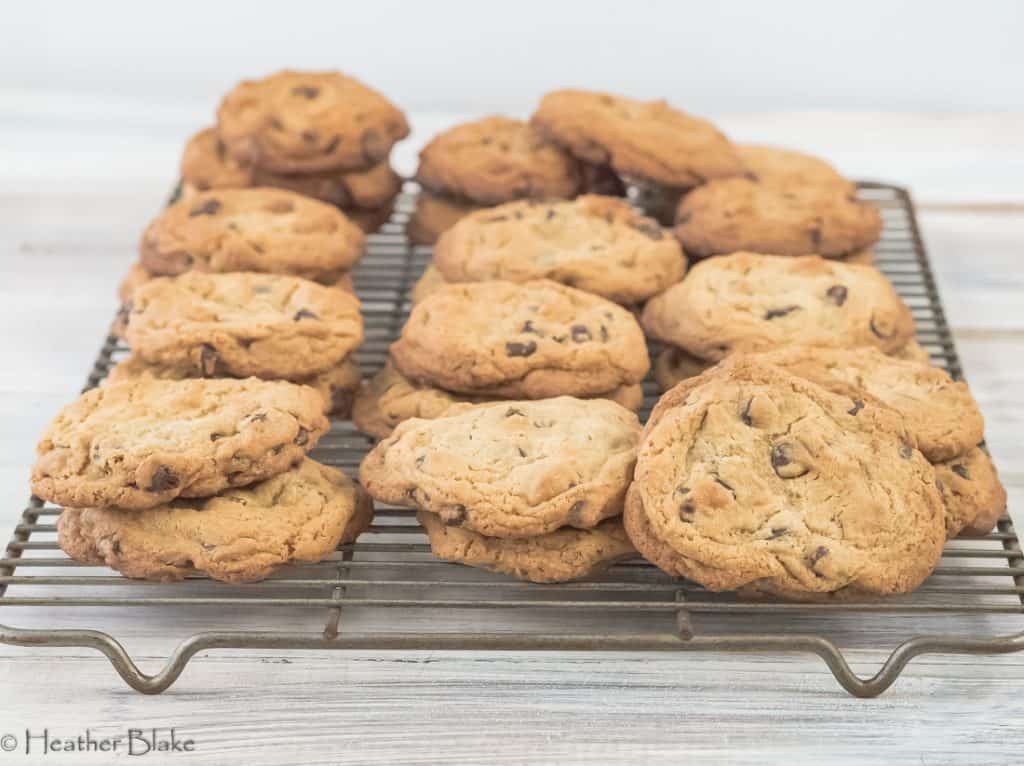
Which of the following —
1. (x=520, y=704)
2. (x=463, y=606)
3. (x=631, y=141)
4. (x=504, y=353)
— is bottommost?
(x=520, y=704)

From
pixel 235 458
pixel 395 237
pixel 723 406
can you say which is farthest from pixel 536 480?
pixel 395 237

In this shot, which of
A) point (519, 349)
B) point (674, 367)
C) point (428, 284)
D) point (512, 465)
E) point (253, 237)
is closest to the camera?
point (512, 465)

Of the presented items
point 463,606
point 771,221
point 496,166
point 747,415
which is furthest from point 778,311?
point 463,606

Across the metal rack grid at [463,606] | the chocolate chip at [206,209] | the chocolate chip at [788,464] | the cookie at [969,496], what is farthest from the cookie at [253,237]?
the cookie at [969,496]

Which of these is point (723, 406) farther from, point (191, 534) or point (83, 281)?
point (83, 281)

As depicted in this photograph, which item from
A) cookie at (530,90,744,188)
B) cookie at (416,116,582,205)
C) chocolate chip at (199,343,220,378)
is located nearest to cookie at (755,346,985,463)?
cookie at (530,90,744,188)

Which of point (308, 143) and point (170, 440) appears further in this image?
point (308, 143)

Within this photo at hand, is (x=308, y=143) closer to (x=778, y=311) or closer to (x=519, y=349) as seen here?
(x=519, y=349)

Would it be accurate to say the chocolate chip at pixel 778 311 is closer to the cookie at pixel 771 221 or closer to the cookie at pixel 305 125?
the cookie at pixel 771 221
